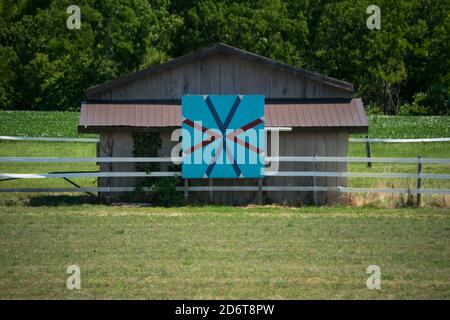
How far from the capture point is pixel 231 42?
58.1m

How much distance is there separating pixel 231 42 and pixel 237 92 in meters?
35.3

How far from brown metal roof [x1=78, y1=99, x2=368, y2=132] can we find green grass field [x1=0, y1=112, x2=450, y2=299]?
6.38 feet

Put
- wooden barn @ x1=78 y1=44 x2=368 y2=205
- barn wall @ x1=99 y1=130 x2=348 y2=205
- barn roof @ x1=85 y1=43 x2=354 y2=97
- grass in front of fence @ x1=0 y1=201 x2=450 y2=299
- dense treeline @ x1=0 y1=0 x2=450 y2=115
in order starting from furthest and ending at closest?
1. dense treeline @ x1=0 y1=0 x2=450 y2=115
2. barn roof @ x1=85 y1=43 x2=354 y2=97
3. barn wall @ x1=99 y1=130 x2=348 y2=205
4. wooden barn @ x1=78 y1=44 x2=368 y2=205
5. grass in front of fence @ x1=0 y1=201 x2=450 y2=299

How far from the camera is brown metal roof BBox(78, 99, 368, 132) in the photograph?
22141 millimetres

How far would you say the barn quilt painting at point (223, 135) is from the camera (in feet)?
72.0

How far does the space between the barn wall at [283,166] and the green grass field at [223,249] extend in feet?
2.83

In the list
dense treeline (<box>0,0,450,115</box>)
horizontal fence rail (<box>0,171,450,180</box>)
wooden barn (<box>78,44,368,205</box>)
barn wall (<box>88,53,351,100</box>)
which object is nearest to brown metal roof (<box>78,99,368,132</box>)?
wooden barn (<box>78,44,368,205</box>)

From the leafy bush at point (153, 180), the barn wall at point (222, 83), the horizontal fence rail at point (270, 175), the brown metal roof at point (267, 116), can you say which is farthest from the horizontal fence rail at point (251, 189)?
the barn wall at point (222, 83)

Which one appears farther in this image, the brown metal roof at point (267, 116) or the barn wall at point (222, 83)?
the barn wall at point (222, 83)

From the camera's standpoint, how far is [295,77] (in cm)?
2331

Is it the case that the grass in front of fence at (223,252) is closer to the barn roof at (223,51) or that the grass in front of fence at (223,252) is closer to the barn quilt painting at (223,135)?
the barn quilt painting at (223,135)

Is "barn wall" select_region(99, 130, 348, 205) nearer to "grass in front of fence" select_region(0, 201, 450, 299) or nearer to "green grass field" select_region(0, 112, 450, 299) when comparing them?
"green grass field" select_region(0, 112, 450, 299)

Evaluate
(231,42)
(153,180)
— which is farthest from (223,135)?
(231,42)
